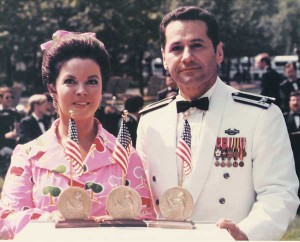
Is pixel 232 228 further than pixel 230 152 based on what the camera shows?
No

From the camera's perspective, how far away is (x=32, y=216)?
3.33 m

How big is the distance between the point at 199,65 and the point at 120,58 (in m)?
27.7

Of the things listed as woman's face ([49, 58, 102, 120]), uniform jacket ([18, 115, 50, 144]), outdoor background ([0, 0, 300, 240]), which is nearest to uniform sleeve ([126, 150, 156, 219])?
woman's face ([49, 58, 102, 120])

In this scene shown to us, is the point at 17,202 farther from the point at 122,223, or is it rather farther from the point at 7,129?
the point at 7,129

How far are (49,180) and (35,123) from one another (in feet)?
26.3

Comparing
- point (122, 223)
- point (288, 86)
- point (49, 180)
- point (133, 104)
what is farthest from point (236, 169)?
point (288, 86)

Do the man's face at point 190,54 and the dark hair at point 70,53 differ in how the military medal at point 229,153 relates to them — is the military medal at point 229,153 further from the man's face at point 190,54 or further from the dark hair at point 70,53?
the dark hair at point 70,53

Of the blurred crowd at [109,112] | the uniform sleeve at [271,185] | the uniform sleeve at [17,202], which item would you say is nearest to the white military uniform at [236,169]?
the uniform sleeve at [271,185]

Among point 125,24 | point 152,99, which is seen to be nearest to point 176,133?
point 125,24

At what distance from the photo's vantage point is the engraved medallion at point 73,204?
3041 millimetres

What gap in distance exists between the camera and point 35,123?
11.3m

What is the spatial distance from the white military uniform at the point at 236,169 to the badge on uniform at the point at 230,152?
0.02 m

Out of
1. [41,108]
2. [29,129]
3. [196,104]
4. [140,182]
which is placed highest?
[196,104]

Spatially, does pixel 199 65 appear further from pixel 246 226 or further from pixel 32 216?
pixel 32 216
